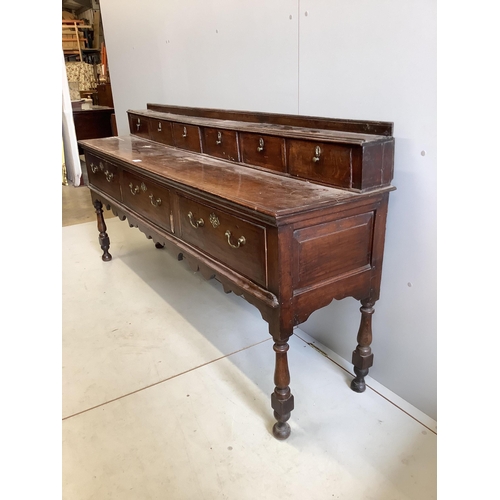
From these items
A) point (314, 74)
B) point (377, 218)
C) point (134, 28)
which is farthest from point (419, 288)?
point (134, 28)

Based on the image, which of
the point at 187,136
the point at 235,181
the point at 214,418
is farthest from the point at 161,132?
the point at 214,418

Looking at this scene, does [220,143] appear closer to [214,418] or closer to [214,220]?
[214,220]

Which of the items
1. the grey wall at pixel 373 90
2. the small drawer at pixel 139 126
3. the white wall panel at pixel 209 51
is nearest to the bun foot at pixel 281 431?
the grey wall at pixel 373 90

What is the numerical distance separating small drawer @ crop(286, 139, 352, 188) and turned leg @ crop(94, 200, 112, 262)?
1.83 metres

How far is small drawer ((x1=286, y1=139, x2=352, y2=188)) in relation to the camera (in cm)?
139

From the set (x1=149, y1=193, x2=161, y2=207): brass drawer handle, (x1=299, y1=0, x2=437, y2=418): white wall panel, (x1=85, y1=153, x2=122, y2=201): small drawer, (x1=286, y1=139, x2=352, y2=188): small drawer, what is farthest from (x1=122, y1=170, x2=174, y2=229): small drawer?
(x1=299, y1=0, x2=437, y2=418): white wall panel

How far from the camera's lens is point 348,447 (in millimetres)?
1520

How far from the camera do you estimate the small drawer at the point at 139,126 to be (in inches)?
107

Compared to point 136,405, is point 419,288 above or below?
above

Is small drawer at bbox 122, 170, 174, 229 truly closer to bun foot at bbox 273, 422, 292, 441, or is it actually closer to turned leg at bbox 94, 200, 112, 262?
turned leg at bbox 94, 200, 112, 262

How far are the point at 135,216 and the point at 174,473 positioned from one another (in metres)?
1.26

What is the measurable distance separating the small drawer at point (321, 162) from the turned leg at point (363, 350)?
492mm

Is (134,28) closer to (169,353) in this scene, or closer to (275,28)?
(275,28)
